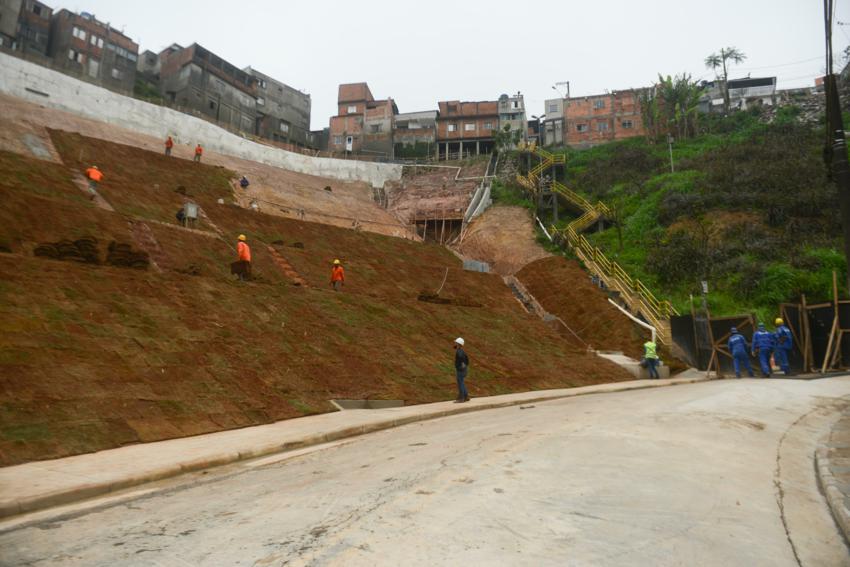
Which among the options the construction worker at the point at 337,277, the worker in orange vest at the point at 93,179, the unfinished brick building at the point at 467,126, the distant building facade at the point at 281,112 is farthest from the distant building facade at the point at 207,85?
the construction worker at the point at 337,277

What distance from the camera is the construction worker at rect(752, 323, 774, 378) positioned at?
61.0 feet

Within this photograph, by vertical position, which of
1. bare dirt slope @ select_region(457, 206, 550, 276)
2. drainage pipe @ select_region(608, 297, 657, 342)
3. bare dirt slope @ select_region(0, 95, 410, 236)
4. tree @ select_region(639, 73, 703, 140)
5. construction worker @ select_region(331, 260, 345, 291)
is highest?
tree @ select_region(639, 73, 703, 140)

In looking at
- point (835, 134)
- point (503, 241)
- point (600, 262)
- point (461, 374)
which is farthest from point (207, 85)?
point (835, 134)

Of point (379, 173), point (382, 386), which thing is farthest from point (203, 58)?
point (382, 386)

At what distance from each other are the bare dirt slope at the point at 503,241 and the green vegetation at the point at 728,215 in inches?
196

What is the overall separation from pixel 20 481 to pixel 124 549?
10.2 ft

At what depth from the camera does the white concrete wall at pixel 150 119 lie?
37281 millimetres

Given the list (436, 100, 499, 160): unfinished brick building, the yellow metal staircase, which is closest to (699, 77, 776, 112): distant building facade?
(436, 100, 499, 160): unfinished brick building

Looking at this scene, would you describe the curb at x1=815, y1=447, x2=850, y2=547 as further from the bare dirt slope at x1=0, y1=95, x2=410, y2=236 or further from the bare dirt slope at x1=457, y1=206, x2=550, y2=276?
the bare dirt slope at x1=0, y1=95, x2=410, y2=236

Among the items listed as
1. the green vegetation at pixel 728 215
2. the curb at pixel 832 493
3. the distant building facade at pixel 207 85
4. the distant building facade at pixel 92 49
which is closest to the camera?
the curb at pixel 832 493

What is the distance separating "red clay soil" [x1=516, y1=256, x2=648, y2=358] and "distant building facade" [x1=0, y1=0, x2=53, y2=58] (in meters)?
55.2

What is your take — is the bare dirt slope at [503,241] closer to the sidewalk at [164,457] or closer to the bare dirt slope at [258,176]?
the bare dirt slope at [258,176]

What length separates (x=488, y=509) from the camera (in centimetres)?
464

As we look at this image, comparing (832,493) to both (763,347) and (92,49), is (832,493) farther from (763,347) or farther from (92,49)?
(92,49)
